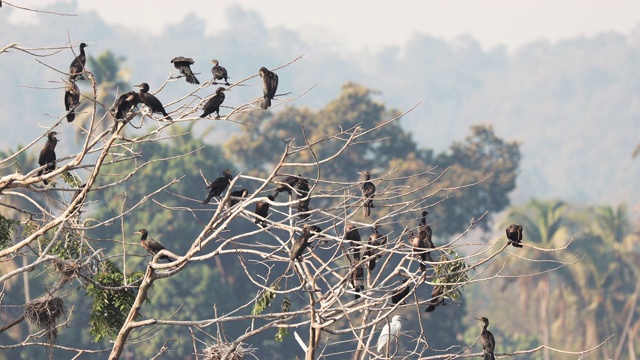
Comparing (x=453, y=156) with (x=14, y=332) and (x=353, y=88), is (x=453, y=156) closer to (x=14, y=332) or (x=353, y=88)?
(x=353, y=88)

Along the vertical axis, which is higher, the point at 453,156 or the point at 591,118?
the point at 591,118

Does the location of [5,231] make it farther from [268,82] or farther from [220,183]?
[268,82]

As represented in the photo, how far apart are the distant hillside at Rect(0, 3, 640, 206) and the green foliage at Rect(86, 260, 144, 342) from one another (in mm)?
108074

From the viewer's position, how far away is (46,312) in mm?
9109

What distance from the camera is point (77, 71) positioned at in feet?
29.9

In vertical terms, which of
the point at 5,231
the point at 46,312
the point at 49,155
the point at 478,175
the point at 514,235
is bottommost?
the point at 46,312

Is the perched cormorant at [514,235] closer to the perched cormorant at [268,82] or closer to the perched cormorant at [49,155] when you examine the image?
the perched cormorant at [268,82]

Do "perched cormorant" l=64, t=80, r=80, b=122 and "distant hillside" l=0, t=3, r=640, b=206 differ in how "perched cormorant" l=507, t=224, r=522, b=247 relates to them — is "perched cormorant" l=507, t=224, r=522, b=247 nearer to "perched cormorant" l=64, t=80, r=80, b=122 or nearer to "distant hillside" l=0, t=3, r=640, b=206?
"perched cormorant" l=64, t=80, r=80, b=122

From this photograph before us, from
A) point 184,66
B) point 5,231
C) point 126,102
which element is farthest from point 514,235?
point 5,231

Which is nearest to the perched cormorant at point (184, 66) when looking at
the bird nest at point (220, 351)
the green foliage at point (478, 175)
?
the bird nest at point (220, 351)

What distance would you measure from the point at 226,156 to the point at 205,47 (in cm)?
12678

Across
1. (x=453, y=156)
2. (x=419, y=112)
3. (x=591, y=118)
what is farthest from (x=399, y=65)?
(x=453, y=156)

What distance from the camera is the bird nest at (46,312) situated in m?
9.07

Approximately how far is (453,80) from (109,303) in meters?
165
